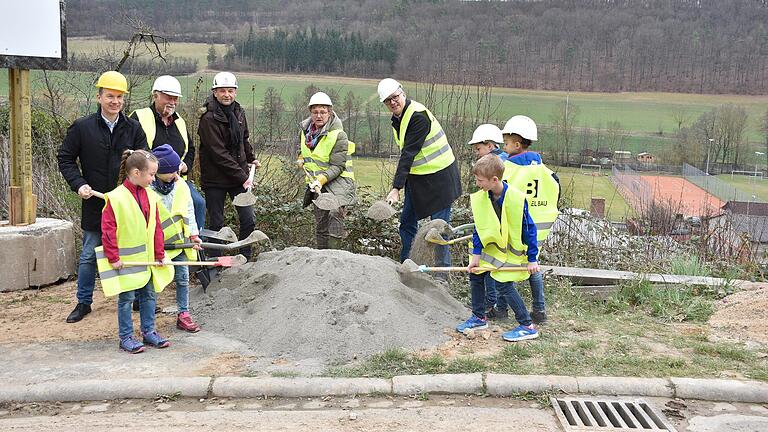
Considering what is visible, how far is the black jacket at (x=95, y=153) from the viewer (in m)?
5.93

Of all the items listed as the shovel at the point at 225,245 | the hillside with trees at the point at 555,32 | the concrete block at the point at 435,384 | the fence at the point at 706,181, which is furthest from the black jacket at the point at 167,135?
the hillside with trees at the point at 555,32

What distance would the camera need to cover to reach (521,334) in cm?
571

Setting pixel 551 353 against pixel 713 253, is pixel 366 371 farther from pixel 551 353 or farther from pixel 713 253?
pixel 713 253

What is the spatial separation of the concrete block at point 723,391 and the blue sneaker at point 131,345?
377 centimetres

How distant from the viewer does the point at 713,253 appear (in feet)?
32.1

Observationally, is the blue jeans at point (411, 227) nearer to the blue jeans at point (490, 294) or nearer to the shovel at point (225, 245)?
the blue jeans at point (490, 294)

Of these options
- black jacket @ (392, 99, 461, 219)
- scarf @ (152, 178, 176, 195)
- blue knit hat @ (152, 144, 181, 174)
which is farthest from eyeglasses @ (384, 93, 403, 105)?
scarf @ (152, 178, 176, 195)

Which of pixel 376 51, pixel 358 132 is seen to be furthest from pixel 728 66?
pixel 358 132

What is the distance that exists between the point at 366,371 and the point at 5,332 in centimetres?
313

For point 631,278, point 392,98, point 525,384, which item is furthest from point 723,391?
point 392,98

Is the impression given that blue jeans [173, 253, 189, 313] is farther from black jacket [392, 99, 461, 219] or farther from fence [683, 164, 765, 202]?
fence [683, 164, 765, 202]

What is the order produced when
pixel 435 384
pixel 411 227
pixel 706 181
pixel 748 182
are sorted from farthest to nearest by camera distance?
pixel 748 182
pixel 706 181
pixel 411 227
pixel 435 384

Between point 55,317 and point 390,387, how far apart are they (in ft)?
10.9

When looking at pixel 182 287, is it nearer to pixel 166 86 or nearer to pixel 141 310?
pixel 141 310
